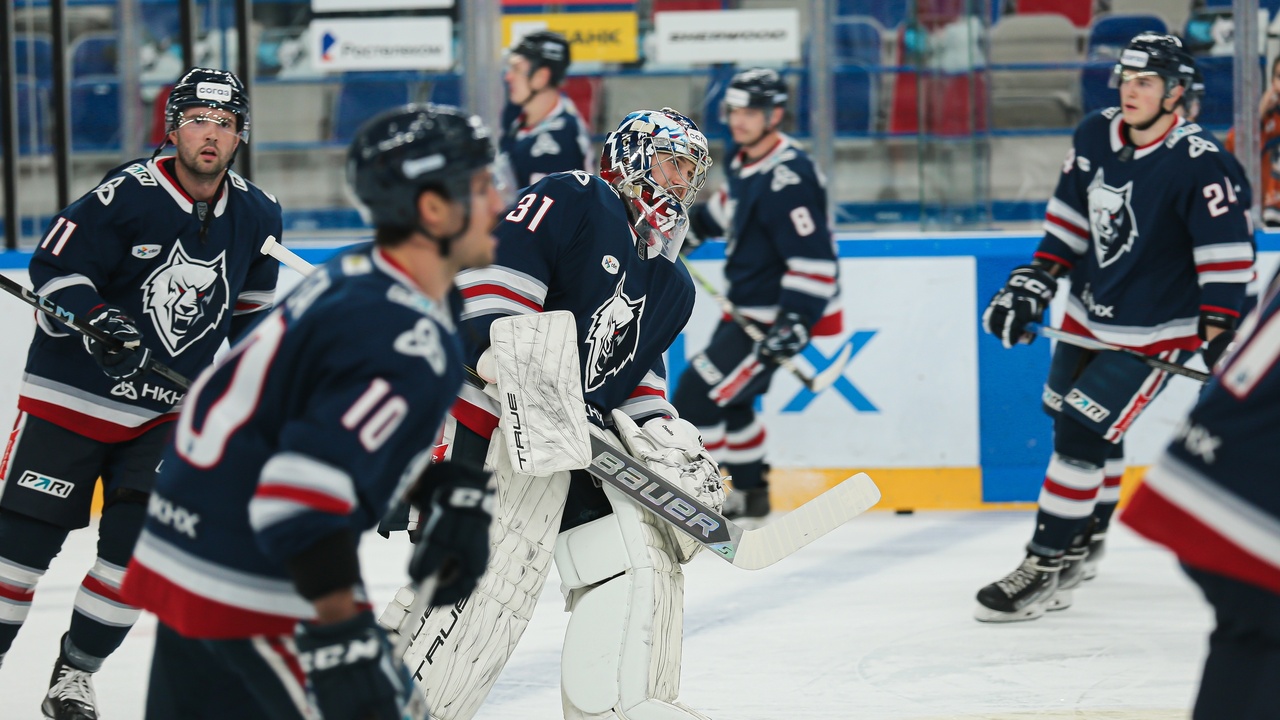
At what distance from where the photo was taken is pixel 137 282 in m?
2.86

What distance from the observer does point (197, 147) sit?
2830mm

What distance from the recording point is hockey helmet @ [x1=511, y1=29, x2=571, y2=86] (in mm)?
5242

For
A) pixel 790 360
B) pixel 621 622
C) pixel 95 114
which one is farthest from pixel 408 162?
pixel 95 114

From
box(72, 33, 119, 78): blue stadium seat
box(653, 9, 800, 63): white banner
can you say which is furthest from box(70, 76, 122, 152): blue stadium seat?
box(653, 9, 800, 63): white banner

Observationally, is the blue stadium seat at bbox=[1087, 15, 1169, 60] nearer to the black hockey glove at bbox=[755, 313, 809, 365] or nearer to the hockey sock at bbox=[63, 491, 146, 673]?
the black hockey glove at bbox=[755, 313, 809, 365]

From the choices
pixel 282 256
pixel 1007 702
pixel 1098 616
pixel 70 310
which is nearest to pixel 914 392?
pixel 1098 616

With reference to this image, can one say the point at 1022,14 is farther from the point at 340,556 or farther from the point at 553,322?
the point at 340,556

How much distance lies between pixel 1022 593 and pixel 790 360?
126 cm

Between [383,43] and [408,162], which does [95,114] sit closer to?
[383,43]

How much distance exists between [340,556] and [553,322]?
906 millimetres

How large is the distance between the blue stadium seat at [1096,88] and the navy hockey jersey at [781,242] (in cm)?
119

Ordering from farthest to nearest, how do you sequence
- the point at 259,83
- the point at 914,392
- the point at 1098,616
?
1. the point at 259,83
2. the point at 914,392
3. the point at 1098,616

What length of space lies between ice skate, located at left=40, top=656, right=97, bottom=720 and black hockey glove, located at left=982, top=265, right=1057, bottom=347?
222cm

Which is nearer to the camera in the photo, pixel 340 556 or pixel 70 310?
pixel 340 556
